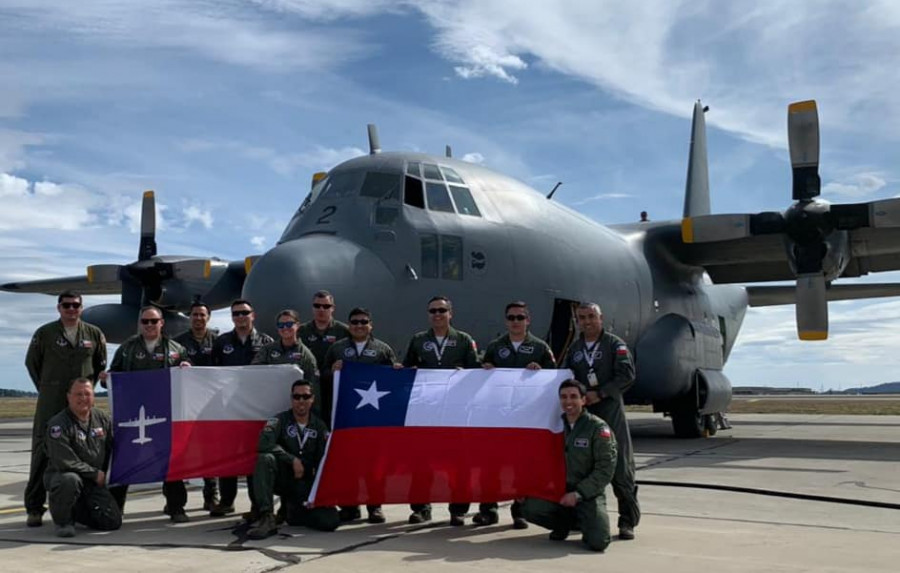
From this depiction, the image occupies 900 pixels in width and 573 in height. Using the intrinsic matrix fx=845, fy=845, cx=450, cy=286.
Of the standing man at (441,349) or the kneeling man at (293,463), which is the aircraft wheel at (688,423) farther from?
the kneeling man at (293,463)

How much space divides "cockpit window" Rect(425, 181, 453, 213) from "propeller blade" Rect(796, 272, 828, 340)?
282 inches

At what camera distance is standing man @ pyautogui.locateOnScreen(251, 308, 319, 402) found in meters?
7.76

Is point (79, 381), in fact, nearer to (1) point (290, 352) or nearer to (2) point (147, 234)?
(1) point (290, 352)

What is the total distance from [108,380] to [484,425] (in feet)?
11.4

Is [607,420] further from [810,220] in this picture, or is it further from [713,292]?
[713,292]

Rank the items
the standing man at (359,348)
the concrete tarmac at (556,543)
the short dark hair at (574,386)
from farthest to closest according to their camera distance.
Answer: the standing man at (359,348) < the short dark hair at (574,386) < the concrete tarmac at (556,543)

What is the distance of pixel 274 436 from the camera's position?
7.05 metres

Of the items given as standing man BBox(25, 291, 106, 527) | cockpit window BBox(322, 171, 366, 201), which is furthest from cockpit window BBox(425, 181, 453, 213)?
standing man BBox(25, 291, 106, 527)

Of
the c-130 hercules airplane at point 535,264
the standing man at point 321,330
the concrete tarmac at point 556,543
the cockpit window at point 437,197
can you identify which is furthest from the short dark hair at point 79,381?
the cockpit window at point 437,197

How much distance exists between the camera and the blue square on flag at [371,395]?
736 centimetres

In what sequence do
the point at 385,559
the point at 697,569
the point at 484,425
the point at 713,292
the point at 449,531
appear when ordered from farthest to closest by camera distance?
the point at 713,292, the point at 484,425, the point at 449,531, the point at 385,559, the point at 697,569

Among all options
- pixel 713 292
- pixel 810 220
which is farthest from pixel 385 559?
pixel 713 292

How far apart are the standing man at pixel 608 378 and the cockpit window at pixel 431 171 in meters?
5.35

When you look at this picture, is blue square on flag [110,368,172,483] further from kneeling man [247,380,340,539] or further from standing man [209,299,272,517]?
kneeling man [247,380,340,539]
